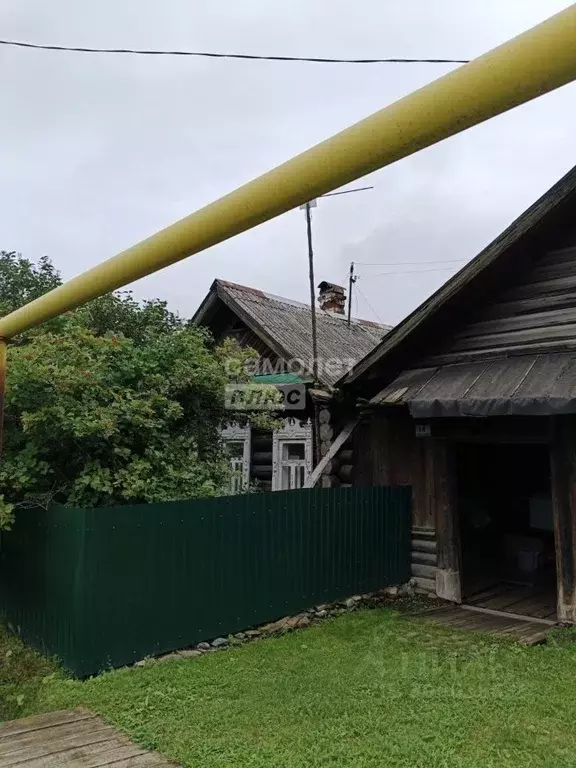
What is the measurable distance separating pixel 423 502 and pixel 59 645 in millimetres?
5416

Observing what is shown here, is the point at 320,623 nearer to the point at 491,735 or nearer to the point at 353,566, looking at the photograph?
the point at 353,566

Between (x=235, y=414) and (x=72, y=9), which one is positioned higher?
(x=72, y=9)

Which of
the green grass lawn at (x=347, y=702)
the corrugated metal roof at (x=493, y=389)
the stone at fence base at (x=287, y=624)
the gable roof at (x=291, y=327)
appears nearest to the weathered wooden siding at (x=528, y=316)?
the corrugated metal roof at (x=493, y=389)

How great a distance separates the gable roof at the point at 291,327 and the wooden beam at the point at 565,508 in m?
4.83

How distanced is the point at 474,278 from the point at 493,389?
1.70 meters

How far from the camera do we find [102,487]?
6.18 m

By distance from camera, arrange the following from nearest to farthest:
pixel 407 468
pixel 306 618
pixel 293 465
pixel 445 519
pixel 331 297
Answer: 1. pixel 306 618
2. pixel 445 519
3. pixel 407 468
4. pixel 293 465
5. pixel 331 297

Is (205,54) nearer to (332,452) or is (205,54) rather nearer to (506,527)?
(332,452)

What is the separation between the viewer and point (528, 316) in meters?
7.91

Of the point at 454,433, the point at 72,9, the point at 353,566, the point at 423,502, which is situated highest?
the point at 72,9

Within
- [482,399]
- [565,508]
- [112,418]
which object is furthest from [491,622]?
[112,418]

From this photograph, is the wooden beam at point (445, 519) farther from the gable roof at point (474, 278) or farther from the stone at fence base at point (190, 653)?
the stone at fence base at point (190, 653)

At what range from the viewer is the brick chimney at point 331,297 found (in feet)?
60.0

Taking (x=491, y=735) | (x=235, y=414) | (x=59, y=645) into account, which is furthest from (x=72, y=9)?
(x=491, y=735)
